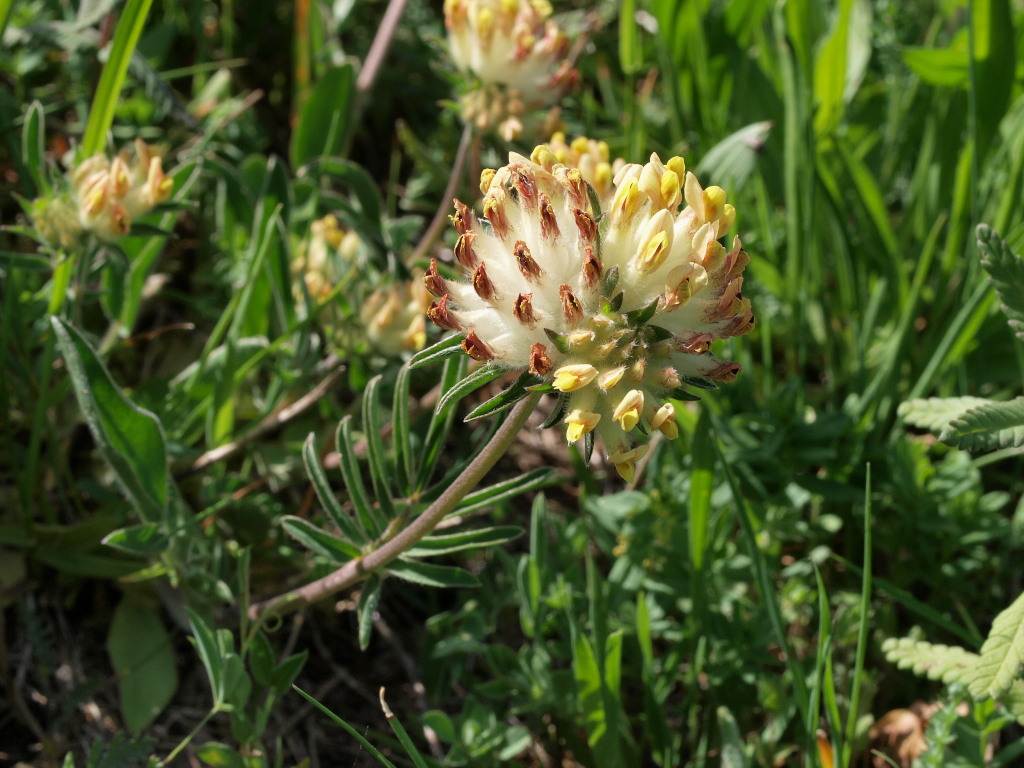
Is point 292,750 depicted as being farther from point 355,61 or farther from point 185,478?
point 355,61

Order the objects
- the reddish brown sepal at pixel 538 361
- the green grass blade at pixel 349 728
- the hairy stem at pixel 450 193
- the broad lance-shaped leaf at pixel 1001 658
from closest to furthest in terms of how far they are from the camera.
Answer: the reddish brown sepal at pixel 538 361 < the green grass blade at pixel 349 728 < the broad lance-shaped leaf at pixel 1001 658 < the hairy stem at pixel 450 193

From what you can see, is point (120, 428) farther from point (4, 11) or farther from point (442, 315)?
point (4, 11)

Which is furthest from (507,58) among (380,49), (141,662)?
(141,662)

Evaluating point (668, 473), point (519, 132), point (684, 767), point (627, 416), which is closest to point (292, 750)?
point (684, 767)

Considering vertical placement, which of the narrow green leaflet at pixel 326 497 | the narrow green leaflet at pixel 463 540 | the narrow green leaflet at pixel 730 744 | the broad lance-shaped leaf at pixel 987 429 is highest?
the broad lance-shaped leaf at pixel 987 429

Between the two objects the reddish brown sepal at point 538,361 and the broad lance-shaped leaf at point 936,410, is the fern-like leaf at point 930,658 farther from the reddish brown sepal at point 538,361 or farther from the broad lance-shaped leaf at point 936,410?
the reddish brown sepal at point 538,361

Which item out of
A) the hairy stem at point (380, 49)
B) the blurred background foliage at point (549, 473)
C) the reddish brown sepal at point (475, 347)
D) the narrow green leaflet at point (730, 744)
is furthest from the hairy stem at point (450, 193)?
the narrow green leaflet at point (730, 744)
